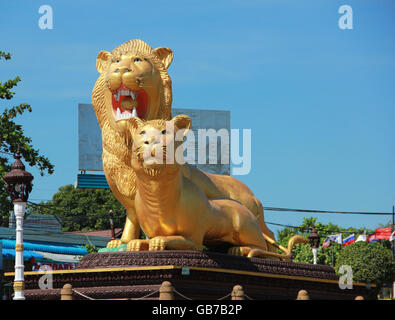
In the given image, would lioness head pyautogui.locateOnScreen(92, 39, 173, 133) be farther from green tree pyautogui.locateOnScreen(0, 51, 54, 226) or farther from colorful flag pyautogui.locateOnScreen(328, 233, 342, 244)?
colorful flag pyautogui.locateOnScreen(328, 233, 342, 244)

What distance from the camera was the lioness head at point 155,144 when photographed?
38.4 ft

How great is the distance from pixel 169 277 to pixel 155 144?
1956 millimetres

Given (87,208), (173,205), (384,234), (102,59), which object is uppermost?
(102,59)

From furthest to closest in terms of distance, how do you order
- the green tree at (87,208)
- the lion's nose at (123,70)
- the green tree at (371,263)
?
the green tree at (87,208)
the green tree at (371,263)
the lion's nose at (123,70)

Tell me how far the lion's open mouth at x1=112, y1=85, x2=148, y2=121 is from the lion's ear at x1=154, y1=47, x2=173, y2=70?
3.12 ft

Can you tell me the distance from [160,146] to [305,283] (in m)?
4.02

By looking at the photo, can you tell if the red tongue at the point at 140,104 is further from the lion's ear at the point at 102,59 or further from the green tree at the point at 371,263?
the green tree at the point at 371,263

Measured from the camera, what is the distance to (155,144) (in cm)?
1170

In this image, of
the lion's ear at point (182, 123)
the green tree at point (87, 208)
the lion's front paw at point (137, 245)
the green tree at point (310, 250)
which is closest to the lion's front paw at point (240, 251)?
the lion's front paw at point (137, 245)

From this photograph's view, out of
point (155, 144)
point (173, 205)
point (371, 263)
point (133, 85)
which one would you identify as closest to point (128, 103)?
point (133, 85)

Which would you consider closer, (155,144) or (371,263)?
(155,144)

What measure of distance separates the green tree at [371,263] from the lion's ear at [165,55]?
12229 millimetres

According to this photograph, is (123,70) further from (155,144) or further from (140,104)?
(155,144)

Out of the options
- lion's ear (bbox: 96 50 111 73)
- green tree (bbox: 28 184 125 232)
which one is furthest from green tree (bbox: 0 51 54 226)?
green tree (bbox: 28 184 125 232)
